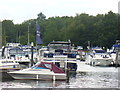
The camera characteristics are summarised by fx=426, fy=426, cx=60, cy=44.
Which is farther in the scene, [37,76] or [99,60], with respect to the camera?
[99,60]

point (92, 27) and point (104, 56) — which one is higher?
point (92, 27)

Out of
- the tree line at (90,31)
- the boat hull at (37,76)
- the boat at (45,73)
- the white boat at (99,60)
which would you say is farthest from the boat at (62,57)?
the tree line at (90,31)

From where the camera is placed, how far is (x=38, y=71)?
5372 cm

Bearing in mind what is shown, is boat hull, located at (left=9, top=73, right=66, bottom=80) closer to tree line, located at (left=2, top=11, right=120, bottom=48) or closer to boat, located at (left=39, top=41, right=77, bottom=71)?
boat, located at (left=39, top=41, right=77, bottom=71)

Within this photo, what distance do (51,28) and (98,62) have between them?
207 feet

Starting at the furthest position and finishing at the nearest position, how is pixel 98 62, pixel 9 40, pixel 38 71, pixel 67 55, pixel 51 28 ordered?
pixel 9 40, pixel 51 28, pixel 98 62, pixel 67 55, pixel 38 71

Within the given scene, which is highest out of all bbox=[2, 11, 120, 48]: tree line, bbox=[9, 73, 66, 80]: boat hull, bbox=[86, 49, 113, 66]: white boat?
bbox=[2, 11, 120, 48]: tree line

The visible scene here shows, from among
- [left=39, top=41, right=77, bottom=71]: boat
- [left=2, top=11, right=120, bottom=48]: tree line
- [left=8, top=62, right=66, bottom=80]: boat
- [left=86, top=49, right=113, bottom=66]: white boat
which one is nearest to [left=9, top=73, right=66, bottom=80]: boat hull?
[left=8, top=62, right=66, bottom=80]: boat

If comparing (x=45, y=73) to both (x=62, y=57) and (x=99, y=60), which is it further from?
(x=99, y=60)

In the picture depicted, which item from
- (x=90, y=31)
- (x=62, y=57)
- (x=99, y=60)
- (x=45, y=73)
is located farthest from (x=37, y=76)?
(x=90, y=31)

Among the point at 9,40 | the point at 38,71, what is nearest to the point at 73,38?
the point at 9,40

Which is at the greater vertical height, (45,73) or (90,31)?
(90,31)

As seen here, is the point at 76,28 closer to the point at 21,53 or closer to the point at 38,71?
the point at 21,53

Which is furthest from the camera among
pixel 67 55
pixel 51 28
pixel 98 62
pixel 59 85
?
pixel 51 28
